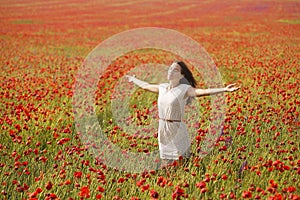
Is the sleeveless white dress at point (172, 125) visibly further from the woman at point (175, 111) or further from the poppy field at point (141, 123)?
the poppy field at point (141, 123)

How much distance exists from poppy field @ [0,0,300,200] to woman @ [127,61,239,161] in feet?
0.62

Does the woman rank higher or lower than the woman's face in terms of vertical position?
lower

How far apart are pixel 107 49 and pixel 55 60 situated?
4191 mm

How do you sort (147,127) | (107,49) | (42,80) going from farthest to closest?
1. (107,49)
2. (42,80)
3. (147,127)

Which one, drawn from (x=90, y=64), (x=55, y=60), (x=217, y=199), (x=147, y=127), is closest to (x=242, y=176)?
(x=217, y=199)

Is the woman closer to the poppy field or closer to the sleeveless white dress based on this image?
the sleeveless white dress

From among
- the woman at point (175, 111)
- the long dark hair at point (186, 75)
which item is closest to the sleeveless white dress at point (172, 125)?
the woman at point (175, 111)

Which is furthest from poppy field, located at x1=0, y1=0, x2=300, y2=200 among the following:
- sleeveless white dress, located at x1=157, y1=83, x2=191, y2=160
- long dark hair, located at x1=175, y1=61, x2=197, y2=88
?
long dark hair, located at x1=175, y1=61, x2=197, y2=88

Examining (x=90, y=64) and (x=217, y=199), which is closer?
(x=217, y=199)

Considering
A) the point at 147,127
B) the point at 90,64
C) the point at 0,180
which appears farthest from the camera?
the point at 90,64

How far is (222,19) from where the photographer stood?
110 ft

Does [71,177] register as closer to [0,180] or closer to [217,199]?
[0,180]

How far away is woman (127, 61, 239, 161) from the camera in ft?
14.4

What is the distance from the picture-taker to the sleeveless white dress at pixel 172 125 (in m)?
4.41
